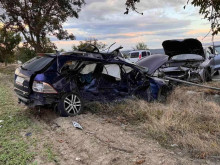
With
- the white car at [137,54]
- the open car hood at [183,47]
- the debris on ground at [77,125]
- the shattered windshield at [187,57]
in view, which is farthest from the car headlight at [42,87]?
the white car at [137,54]

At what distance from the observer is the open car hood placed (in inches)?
428

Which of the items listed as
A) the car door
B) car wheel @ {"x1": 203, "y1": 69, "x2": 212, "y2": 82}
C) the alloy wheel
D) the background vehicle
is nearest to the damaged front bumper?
the alloy wheel

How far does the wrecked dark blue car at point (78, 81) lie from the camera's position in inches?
223

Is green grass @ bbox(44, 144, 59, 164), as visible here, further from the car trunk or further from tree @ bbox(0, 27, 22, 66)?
tree @ bbox(0, 27, 22, 66)

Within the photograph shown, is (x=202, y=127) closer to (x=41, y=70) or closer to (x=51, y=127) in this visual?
(x=51, y=127)

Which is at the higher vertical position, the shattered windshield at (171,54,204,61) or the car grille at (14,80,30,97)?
the shattered windshield at (171,54,204,61)

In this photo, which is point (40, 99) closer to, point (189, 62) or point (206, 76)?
point (206, 76)

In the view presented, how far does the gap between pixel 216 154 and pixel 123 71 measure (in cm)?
351

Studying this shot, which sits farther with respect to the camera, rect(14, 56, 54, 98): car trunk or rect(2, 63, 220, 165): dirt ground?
rect(14, 56, 54, 98): car trunk

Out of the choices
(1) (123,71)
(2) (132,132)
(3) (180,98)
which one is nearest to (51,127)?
(2) (132,132)

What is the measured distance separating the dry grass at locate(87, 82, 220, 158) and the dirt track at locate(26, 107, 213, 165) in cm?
35

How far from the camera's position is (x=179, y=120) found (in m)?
5.38

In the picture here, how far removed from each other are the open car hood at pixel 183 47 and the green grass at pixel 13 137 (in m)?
7.31

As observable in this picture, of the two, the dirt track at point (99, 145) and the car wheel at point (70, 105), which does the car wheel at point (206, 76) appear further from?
the car wheel at point (70, 105)
